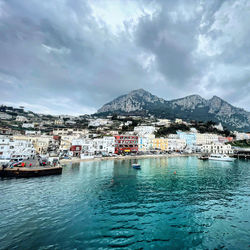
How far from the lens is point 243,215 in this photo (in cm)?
1331

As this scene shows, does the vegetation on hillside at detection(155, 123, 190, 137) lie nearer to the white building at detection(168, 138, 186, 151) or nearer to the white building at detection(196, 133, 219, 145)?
the white building at detection(168, 138, 186, 151)

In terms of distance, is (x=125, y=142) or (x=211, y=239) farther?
(x=125, y=142)

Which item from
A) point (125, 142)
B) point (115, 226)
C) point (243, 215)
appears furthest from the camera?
point (125, 142)

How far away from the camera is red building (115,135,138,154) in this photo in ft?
258

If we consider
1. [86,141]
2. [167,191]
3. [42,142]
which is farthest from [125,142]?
[167,191]

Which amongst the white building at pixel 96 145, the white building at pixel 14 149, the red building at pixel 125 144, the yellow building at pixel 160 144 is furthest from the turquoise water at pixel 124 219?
the yellow building at pixel 160 144

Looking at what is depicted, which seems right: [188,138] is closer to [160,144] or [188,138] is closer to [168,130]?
[168,130]

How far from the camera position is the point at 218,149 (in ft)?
308

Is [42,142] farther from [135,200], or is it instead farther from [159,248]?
[159,248]

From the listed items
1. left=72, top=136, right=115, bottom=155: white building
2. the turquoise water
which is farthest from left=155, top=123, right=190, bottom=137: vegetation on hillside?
the turquoise water

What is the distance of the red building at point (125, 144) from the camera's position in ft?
258

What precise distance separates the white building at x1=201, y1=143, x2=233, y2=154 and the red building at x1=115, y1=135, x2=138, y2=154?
52986 millimetres

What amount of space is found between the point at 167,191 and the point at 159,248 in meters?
11.9

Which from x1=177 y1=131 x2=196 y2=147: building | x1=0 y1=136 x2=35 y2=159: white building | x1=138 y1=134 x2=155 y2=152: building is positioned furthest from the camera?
x1=177 y1=131 x2=196 y2=147: building
